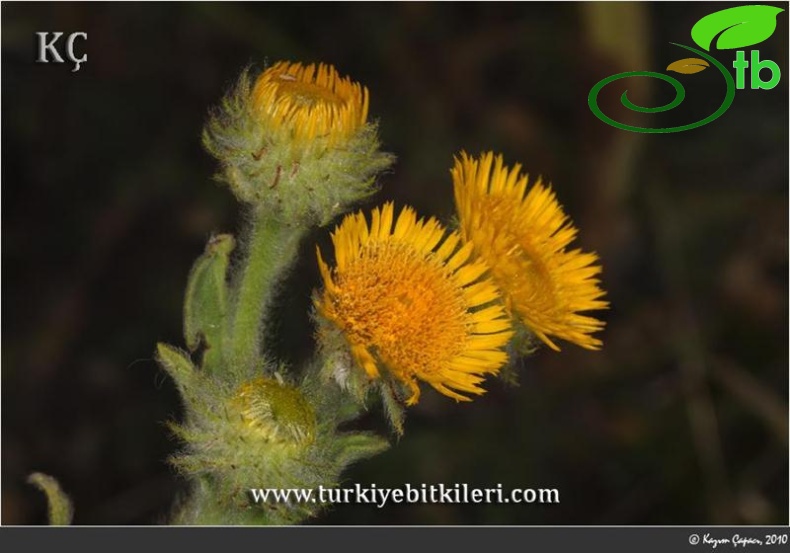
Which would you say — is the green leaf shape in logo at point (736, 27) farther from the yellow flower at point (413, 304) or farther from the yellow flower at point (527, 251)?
the yellow flower at point (413, 304)

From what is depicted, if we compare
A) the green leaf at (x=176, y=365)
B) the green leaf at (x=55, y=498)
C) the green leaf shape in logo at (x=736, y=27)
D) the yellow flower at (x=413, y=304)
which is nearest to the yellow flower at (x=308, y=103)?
the yellow flower at (x=413, y=304)

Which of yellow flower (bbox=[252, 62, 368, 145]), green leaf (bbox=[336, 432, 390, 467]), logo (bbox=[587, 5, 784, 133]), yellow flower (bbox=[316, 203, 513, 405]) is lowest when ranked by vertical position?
green leaf (bbox=[336, 432, 390, 467])

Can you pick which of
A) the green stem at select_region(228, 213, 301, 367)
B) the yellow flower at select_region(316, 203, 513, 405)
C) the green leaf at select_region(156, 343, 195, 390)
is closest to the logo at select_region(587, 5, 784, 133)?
the yellow flower at select_region(316, 203, 513, 405)

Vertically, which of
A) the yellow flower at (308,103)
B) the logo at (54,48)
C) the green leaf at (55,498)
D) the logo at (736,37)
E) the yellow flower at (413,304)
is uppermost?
the logo at (54,48)

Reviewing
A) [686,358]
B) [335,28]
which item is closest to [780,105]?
[686,358]

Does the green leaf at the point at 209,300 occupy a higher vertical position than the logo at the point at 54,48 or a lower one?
lower

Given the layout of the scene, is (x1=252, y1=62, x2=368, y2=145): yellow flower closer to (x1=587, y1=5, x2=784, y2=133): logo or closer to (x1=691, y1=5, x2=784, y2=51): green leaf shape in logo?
(x1=587, y1=5, x2=784, y2=133): logo

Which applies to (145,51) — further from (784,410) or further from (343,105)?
(784,410)
